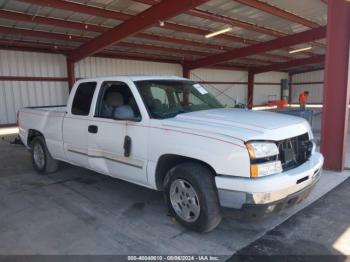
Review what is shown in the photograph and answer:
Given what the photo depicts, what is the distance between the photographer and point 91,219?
400cm

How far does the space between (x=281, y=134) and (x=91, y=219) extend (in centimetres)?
260

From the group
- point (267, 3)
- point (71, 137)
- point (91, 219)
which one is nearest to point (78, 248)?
point (91, 219)

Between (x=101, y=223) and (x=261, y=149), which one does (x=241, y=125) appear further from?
(x=101, y=223)

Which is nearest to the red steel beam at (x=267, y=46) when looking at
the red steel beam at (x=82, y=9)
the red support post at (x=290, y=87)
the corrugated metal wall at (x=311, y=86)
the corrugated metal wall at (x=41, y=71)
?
the corrugated metal wall at (x=41, y=71)

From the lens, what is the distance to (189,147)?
336 centimetres

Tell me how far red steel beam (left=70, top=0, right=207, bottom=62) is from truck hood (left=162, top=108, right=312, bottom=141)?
241 inches

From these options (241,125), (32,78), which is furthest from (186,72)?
(241,125)

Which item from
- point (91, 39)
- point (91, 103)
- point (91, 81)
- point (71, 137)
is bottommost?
point (71, 137)

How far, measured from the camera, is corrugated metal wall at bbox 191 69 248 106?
23.9 meters

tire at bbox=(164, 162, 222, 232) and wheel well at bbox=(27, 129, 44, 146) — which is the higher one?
wheel well at bbox=(27, 129, 44, 146)

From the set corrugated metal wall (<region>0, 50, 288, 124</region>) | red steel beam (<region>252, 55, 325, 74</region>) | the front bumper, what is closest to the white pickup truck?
the front bumper

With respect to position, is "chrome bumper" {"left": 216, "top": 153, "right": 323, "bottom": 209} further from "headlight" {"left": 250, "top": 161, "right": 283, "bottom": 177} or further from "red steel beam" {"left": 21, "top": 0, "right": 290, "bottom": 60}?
"red steel beam" {"left": 21, "top": 0, "right": 290, "bottom": 60}

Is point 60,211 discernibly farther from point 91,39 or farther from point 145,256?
point 91,39

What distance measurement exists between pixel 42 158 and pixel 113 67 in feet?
41.8
